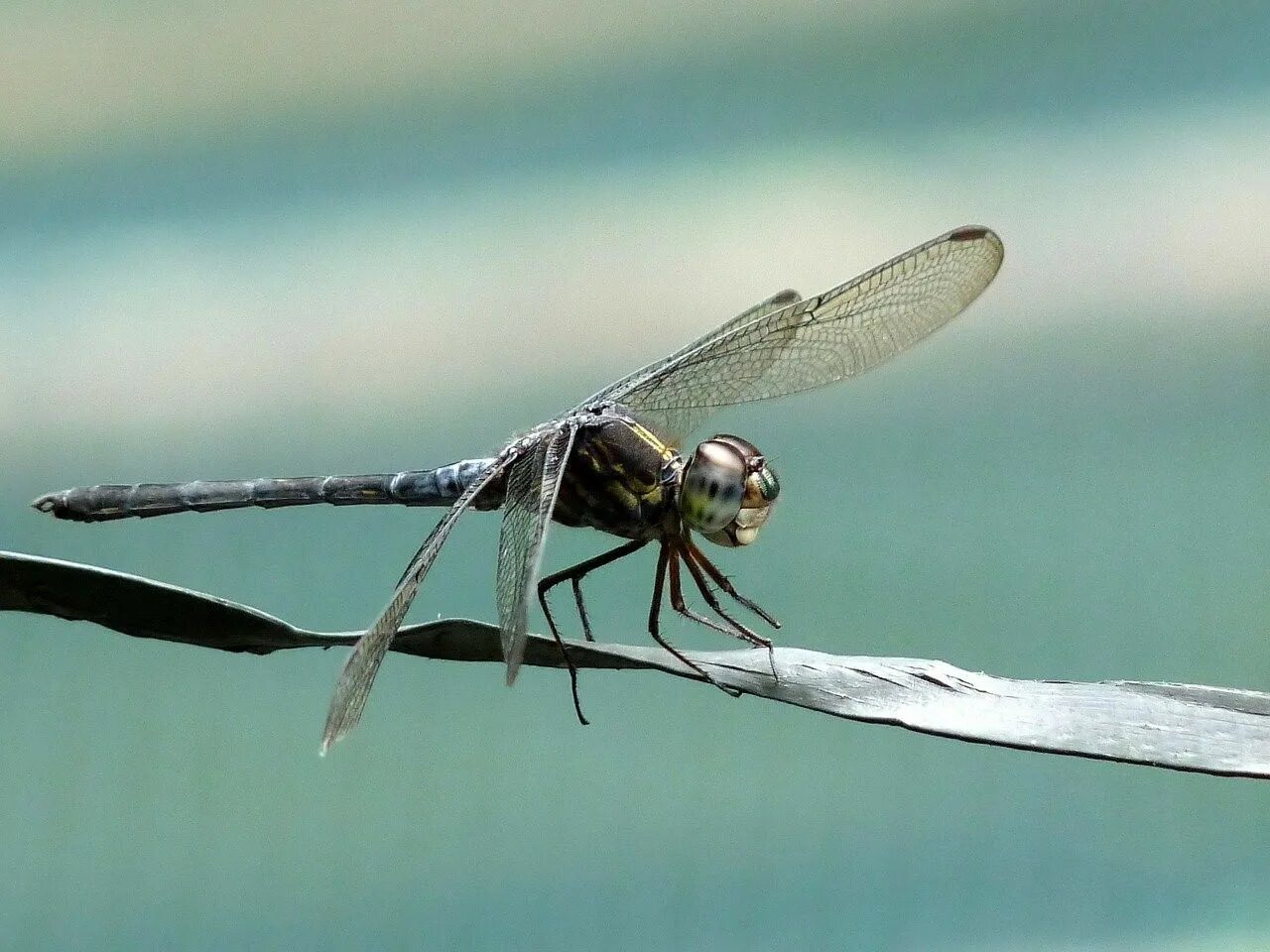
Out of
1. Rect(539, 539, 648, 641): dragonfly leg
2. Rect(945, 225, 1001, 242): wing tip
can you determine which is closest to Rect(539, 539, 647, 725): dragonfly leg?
Rect(539, 539, 648, 641): dragonfly leg

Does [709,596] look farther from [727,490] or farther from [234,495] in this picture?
[234,495]

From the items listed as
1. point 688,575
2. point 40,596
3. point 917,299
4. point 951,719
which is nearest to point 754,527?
point 688,575

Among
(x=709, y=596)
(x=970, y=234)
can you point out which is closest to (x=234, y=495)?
(x=709, y=596)

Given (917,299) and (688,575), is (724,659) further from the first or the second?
(917,299)

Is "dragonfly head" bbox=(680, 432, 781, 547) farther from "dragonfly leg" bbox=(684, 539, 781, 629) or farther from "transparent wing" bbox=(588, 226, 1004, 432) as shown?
"transparent wing" bbox=(588, 226, 1004, 432)

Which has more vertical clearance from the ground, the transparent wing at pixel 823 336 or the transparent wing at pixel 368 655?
the transparent wing at pixel 823 336

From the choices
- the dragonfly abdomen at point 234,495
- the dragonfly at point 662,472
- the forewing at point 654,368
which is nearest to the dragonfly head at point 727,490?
the dragonfly at point 662,472

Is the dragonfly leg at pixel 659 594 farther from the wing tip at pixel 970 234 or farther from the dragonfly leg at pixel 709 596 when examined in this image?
the wing tip at pixel 970 234
